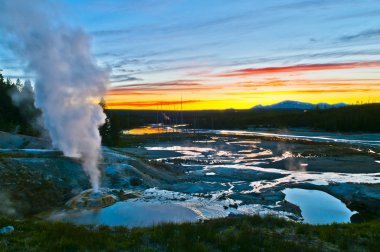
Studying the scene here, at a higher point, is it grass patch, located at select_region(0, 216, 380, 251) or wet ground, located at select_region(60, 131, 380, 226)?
grass patch, located at select_region(0, 216, 380, 251)

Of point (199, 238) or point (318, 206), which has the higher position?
point (199, 238)

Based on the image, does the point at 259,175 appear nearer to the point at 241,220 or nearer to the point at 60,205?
the point at 60,205

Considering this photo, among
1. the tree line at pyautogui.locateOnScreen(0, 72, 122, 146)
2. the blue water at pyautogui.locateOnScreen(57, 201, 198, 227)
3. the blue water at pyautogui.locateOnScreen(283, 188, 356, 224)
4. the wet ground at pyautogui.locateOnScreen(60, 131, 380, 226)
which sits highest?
the tree line at pyautogui.locateOnScreen(0, 72, 122, 146)

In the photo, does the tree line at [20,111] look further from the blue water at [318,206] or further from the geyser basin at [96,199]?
the blue water at [318,206]

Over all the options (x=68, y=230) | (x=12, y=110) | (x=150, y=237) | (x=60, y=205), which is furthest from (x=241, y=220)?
(x=12, y=110)

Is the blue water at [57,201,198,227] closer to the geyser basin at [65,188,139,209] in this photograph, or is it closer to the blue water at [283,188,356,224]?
the geyser basin at [65,188,139,209]

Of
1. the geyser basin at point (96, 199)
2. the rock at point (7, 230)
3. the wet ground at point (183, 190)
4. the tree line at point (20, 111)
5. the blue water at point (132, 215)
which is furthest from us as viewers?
the tree line at point (20, 111)

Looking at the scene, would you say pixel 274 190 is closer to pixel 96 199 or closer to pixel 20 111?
pixel 96 199

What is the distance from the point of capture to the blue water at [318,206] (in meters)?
20.7

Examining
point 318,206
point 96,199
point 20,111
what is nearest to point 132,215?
point 96,199

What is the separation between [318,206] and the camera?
78.6ft

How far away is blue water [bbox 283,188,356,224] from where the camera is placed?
816 inches

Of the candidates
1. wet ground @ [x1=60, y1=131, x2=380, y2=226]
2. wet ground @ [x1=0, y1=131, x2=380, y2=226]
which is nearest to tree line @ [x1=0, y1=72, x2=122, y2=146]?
wet ground @ [x1=0, y1=131, x2=380, y2=226]

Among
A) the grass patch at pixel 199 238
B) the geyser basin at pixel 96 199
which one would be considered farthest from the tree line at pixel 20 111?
the grass patch at pixel 199 238
